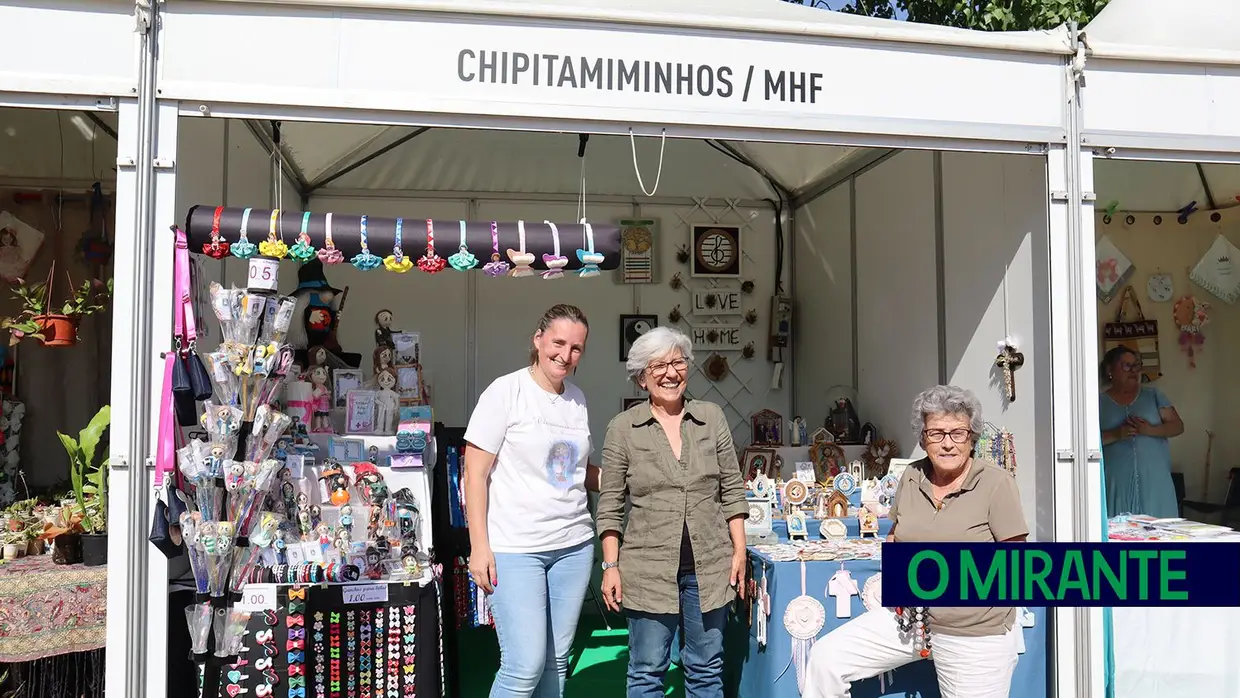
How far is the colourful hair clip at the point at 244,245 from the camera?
2561mm

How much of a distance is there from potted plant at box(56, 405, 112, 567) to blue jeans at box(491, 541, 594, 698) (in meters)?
1.52

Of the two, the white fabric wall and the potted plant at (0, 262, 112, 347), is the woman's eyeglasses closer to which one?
the white fabric wall

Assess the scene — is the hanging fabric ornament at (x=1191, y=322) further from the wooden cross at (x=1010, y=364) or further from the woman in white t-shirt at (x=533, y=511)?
the woman in white t-shirt at (x=533, y=511)

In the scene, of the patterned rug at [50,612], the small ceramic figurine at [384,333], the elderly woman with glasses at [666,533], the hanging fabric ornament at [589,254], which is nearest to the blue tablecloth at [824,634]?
the elderly woman with glasses at [666,533]

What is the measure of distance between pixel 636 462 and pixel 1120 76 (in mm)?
→ 2193

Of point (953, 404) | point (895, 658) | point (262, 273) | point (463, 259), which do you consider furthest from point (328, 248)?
point (895, 658)

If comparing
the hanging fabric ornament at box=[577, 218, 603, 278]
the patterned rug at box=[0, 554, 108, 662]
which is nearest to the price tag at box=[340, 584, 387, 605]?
the patterned rug at box=[0, 554, 108, 662]

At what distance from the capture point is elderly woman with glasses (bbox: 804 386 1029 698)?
2.29 m

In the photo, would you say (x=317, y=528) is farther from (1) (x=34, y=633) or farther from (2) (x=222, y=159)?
(2) (x=222, y=159)

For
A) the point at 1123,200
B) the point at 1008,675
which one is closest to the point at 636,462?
the point at 1008,675

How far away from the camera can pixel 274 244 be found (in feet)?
8.47

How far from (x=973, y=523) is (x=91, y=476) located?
3.10 m

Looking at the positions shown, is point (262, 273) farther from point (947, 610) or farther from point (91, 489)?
point (947, 610)

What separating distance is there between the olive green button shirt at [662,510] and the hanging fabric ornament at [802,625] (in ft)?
1.37
